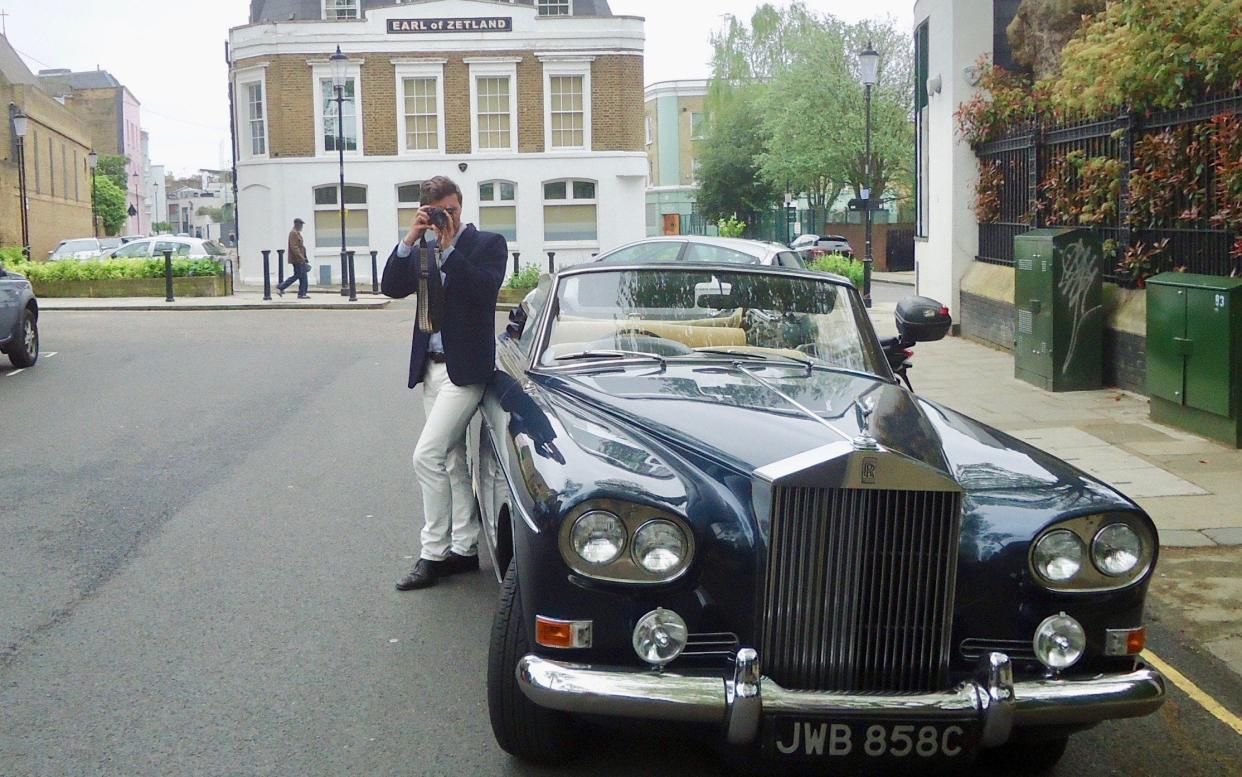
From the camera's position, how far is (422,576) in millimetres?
6090

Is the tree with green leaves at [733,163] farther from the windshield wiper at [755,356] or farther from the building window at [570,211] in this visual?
the windshield wiper at [755,356]

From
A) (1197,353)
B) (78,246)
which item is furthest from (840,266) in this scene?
(78,246)

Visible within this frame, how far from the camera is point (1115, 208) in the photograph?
41.5 feet

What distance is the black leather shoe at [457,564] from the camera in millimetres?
6203

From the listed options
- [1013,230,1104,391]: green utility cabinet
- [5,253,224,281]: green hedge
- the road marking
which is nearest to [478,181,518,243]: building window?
[5,253,224,281]: green hedge

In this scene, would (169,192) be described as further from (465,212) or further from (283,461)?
(283,461)

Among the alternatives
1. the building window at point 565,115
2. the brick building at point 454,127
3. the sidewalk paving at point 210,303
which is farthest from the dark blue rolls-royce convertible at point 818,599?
the building window at point 565,115

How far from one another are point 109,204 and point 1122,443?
85656 mm

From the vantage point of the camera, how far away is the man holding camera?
586cm

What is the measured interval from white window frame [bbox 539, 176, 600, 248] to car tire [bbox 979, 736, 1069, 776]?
37.6m

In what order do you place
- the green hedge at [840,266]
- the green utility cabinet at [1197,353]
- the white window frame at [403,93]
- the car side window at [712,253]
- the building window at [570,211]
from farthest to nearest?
the building window at [570,211]
the white window frame at [403,93]
the green hedge at [840,266]
the car side window at [712,253]
the green utility cabinet at [1197,353]

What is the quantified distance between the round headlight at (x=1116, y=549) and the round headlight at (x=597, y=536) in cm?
132

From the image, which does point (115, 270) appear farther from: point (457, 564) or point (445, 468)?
point (445, 468)

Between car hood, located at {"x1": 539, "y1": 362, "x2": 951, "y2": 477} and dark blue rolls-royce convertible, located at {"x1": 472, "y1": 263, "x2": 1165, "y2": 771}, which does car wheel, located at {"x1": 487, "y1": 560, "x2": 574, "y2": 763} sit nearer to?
dark blue rolls-royce convertible, located at {"x1": 472, "y1": 263, "x2": 1165, "y2": 771}
